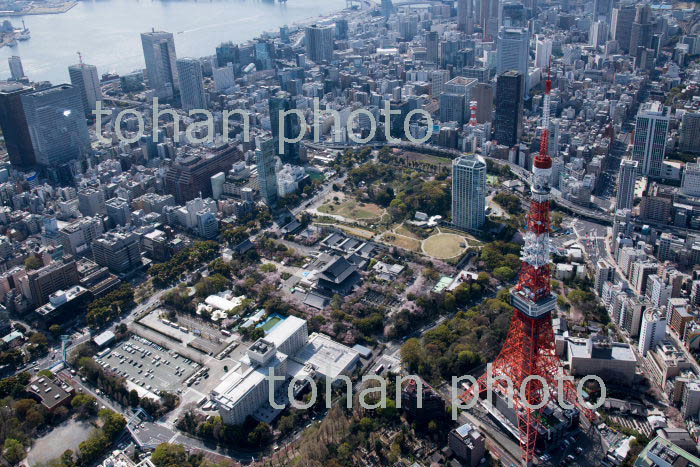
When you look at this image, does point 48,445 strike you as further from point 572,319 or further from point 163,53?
point 163,53

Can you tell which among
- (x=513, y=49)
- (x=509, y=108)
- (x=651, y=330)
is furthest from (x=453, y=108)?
(x=651, y=330)

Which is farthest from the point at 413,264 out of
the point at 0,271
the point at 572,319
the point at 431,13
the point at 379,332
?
the point at 431,13

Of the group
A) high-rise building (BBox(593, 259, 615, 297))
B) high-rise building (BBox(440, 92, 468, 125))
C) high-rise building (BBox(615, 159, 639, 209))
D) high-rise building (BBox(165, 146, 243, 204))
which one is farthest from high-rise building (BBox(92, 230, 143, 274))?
high-rise building (BBox(440, 92, 468, 125))

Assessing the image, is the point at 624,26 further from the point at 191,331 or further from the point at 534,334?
the point at 191,331

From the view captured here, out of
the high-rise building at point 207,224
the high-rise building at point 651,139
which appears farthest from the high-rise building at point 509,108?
the high-rise building at point 207,224

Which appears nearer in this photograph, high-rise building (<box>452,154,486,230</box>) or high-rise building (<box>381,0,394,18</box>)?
high-rise building (<box>452,154,486,230</box>)

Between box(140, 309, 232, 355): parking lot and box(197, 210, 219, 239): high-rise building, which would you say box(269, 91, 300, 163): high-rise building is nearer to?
box(197, 210, 219, 239): high-rise building
